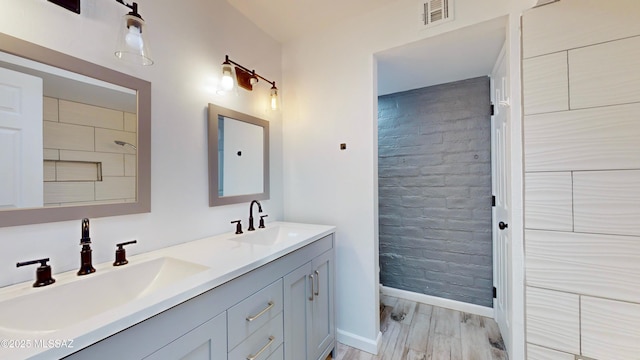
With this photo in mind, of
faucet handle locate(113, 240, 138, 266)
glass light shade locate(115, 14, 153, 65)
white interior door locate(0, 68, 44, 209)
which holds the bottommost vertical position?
faucet handle locate(113, 240, 138, 266)

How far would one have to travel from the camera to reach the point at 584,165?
106 centimetres

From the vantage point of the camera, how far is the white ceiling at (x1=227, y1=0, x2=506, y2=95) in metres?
1.63

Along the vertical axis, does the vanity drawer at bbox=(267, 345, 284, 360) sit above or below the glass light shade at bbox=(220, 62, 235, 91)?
below

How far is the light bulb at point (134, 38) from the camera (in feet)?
3.51

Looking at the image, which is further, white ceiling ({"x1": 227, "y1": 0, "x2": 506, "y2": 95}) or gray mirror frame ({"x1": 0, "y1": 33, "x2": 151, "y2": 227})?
white ceiling ({"x1": 227, "y1": 0, "x2": 506, "y2": 95})

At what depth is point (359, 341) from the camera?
1864 mm

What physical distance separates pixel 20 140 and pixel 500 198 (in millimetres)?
2772

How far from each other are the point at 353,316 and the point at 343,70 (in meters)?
1.94

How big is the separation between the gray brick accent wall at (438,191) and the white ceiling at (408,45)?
361mm

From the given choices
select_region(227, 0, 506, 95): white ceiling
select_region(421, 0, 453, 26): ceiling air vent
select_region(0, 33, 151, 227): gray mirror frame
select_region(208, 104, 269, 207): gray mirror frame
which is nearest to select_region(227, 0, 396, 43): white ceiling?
select_region(227, 0, 506, 95): white ceiling

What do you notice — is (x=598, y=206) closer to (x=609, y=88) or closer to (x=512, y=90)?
(x=609, y=88)

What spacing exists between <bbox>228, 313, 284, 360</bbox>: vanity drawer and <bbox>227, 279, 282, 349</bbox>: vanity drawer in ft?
0.08

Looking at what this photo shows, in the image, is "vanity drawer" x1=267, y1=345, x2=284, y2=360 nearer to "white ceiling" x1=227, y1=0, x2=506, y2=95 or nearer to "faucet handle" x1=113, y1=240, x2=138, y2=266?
"faucet handle" x1=113, y1=240, x2=138, y2=266

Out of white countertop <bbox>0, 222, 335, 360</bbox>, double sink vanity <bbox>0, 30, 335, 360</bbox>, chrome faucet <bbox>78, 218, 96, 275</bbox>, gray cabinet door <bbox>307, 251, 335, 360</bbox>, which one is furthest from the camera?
gray cabinet door <bbox>307, 251, 335, 360</bbox>
